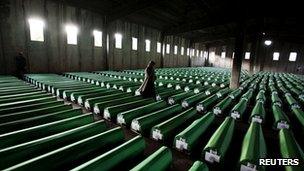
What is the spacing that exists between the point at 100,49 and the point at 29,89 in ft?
27.2

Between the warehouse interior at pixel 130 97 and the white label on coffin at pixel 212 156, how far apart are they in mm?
15

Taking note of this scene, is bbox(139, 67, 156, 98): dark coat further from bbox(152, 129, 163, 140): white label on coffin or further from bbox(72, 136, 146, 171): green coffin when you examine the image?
bbox(72, 136, 146, 171): green coffin

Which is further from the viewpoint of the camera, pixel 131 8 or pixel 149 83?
pixel 131 8

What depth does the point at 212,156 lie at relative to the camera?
2.64 m

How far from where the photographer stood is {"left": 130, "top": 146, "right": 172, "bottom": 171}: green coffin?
2.02 m

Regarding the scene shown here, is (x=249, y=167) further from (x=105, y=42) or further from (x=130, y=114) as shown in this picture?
(x=105, y=42)

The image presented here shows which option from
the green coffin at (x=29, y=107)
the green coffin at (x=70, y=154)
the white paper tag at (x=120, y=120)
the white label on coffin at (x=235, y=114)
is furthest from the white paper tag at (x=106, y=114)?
the white label on coffin at (x=235, y=114)

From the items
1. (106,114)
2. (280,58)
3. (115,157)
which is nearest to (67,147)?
(115,157)

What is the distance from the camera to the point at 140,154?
2.74 meters

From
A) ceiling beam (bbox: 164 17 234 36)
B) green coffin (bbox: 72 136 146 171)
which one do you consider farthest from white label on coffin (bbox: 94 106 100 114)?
ceiling beam (bbox: 164 17 234 36)

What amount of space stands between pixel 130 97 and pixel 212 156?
3.51m

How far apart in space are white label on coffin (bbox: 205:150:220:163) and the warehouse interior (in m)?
0.01

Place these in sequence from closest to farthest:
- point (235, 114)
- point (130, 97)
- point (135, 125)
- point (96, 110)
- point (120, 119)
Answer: point (135, 125)
point (120, 119)
point (96, 110)
point (235, 114)
point (130, 97)

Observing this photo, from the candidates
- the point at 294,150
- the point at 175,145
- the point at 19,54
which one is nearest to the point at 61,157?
the point at 175,145
